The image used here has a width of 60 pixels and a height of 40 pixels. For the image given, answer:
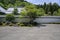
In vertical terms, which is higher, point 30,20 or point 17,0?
point 17,0

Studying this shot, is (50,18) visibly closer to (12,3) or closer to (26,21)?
(26,21)

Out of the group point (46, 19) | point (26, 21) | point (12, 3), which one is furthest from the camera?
point (12, 3)

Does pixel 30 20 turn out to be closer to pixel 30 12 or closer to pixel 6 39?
pixel 30 12

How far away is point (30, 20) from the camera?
60.6ft

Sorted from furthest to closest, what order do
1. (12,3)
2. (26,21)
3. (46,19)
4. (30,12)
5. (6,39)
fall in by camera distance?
(12,3), (46,19), (26,21), (30,12), (6,39)

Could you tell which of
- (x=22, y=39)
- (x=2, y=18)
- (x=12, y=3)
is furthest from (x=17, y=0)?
(x=22, y=39)

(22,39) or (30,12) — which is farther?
(30,12)

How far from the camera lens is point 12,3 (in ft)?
122

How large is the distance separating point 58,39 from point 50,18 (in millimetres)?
11925

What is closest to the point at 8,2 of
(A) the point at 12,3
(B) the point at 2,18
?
(A) the point at 12,3

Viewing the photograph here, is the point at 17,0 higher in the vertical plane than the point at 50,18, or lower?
higher

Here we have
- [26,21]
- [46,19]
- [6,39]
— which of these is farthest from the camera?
[46,19]

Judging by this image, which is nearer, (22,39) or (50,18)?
(22,39)

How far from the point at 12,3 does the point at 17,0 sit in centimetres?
156
